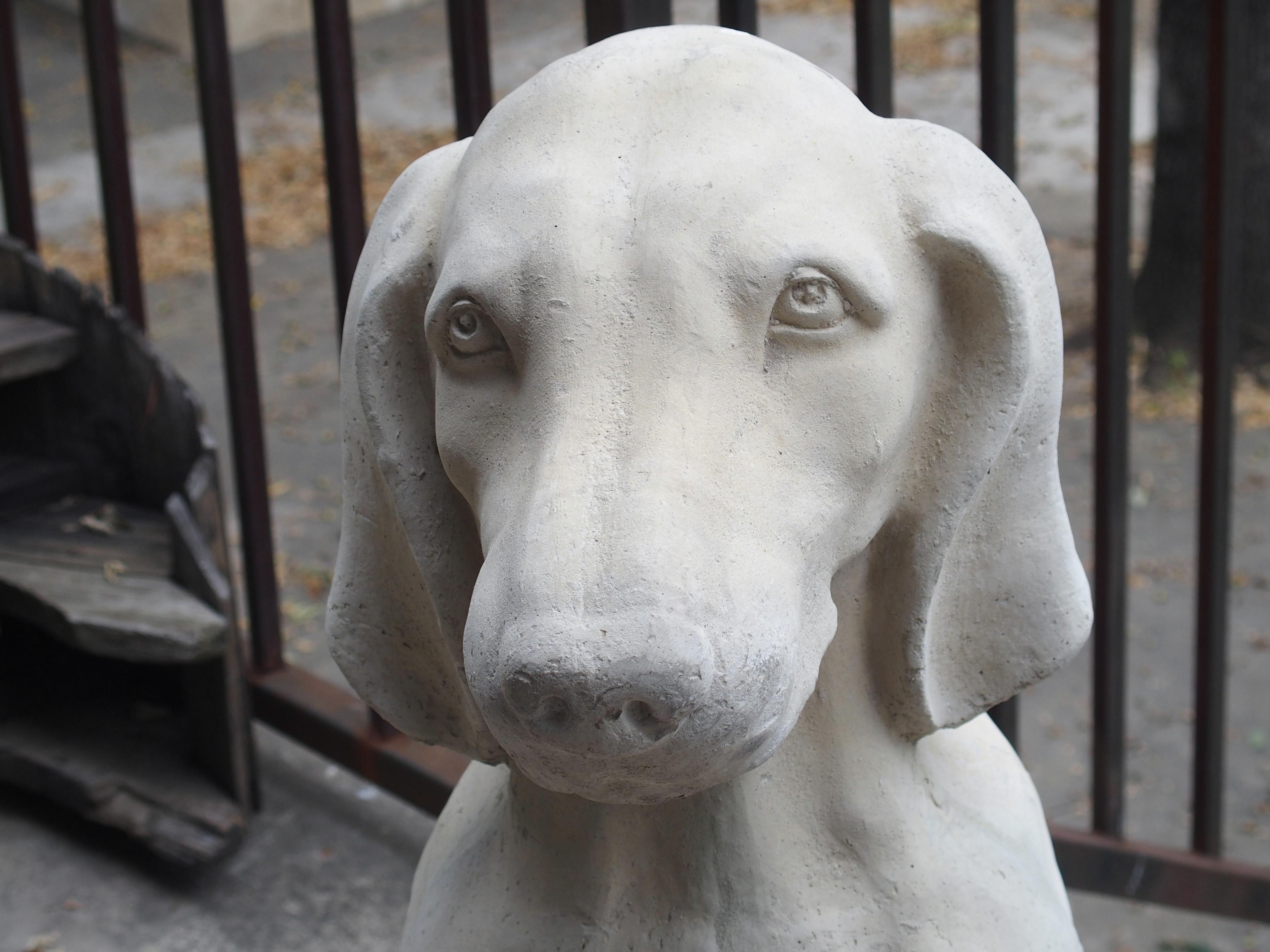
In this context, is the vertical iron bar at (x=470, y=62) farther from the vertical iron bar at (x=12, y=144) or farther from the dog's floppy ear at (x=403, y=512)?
the vertical iron bar at (x=12, y=144)

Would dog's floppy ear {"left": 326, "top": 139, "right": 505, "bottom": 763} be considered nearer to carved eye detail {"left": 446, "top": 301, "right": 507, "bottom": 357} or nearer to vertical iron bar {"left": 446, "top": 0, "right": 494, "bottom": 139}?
carved eye detail {"left": 446, "top": 301, "right": 507, "bottom": 357}

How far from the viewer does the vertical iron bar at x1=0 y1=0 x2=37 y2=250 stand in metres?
3.02

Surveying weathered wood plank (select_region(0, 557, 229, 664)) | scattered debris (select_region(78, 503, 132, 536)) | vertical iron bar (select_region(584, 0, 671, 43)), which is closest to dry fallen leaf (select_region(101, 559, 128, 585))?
weathered wood plank (select_region(0, 557, 229, 664))

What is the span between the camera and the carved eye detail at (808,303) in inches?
40.8

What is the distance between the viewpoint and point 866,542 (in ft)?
3.73

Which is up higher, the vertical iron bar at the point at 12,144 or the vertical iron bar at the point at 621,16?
the vertical iron bar at the point at 621,16

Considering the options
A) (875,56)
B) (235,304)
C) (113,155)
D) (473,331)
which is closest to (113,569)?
(235,304)

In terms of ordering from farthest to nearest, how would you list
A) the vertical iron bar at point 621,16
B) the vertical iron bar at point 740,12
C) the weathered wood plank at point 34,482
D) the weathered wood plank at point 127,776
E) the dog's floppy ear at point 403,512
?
the weathered wood plank at point 34,482, the weathered wood plank at point 127,776, the vertical iron bar at point 740,12, the vertical iron bar at point 621,16, the dog's floppy ear at point 403,512

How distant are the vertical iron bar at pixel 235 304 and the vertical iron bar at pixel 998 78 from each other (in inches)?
47.0

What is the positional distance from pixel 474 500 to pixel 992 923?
1.81 feet

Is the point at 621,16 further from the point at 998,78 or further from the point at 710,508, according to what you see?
the point at 710,508

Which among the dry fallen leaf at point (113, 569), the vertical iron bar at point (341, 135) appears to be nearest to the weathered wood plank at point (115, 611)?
the dry fallen leaf at point (113, 569)

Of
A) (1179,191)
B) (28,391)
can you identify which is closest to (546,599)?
(28,391)

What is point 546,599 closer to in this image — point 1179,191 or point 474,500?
point 474,500
